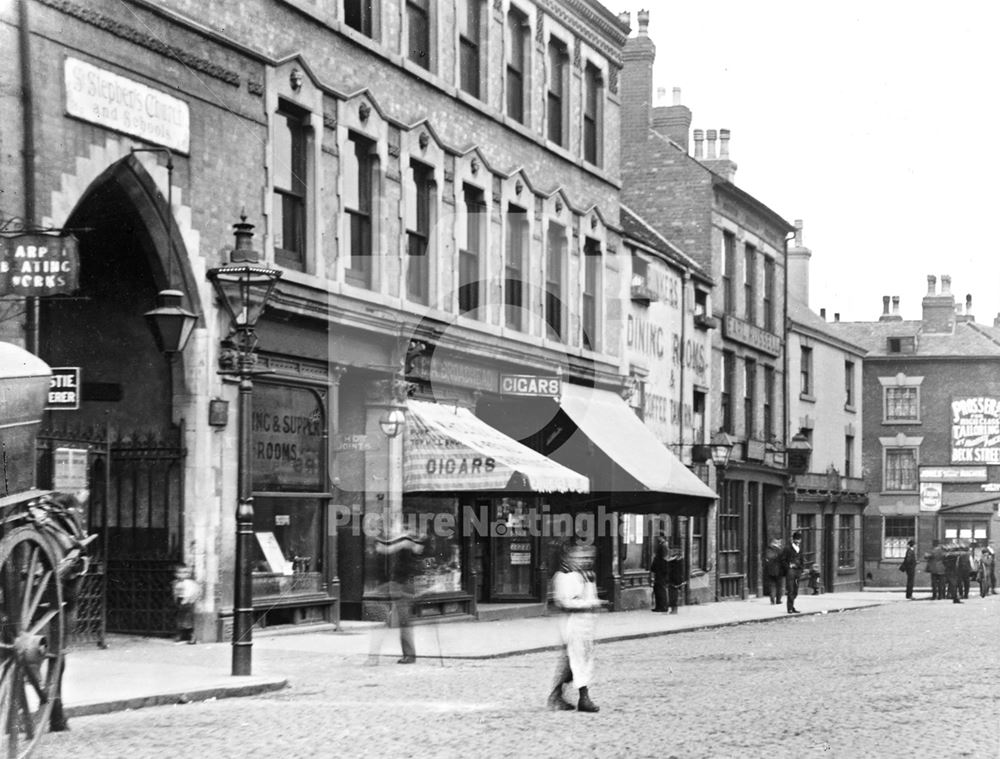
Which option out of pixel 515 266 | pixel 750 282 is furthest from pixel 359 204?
pixel 750 282

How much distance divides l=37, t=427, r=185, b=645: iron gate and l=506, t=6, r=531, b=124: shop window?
1163cm

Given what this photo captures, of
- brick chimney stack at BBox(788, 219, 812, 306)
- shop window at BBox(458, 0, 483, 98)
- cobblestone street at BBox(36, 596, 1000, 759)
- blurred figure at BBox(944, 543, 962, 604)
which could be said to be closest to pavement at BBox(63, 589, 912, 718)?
cobblestone street at BBox(36, 596, 1000, 759)

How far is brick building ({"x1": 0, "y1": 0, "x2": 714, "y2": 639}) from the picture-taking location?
57.8ft

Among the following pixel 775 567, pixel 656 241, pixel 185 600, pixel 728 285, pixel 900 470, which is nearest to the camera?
pixel 185 600

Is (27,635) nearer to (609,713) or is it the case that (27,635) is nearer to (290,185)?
(609,713)

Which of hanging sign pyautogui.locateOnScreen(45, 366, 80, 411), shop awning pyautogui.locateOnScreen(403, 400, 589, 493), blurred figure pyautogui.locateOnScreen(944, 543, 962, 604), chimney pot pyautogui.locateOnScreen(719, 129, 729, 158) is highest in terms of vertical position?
chimney pot pyautogui.locateOnScreen(719, 129, 729, 158)

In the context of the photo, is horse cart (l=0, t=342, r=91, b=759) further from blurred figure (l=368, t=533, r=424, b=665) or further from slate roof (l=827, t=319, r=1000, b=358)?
slate roof (l=827, t=319, r=1000, b=358)

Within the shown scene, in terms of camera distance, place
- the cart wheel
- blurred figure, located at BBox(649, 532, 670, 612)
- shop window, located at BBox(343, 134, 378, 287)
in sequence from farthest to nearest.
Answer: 1. blurred figure, located at BBox(649, 532, 670, 612)
2. shop window, located at BBox(343, 134, 378, 287)
3. the cart wheel

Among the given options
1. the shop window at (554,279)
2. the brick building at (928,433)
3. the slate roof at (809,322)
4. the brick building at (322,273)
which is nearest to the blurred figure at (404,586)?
the brick building at (322,273)

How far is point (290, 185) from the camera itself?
68.3 feet

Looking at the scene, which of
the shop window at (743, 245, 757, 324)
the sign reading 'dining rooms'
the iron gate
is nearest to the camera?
the sign reading 'dining rooms'

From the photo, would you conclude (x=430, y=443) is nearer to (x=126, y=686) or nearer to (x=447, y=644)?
(x=447, y=644)

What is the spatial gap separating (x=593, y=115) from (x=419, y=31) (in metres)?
7.95

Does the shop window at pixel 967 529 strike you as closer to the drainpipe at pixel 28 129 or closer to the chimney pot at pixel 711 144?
the chimney pot at pixel 711 144
